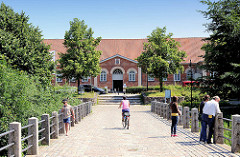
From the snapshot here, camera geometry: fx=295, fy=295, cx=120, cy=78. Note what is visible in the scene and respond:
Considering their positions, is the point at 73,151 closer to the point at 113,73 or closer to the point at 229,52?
the point at 229,52

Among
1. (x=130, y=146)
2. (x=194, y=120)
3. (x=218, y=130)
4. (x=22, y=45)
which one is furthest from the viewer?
(x=22, y=45)

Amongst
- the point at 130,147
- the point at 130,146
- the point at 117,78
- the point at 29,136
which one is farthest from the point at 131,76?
the point at 29,136

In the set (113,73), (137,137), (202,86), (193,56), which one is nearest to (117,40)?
(113,73)

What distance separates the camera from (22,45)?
92.5ft

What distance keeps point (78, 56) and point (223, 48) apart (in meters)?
22.5

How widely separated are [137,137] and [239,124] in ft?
14.9

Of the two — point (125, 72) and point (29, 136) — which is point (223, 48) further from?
point (125, 72)

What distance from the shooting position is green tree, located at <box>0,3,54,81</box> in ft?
87.8

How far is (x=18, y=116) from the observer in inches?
633

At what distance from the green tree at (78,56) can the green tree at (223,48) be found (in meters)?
20.5

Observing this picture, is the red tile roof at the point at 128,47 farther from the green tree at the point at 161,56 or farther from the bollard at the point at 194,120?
the bollard at the point at 194,120

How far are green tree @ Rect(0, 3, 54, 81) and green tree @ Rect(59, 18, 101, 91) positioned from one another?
8.84 metres

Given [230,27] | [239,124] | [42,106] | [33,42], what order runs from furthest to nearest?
1. [33,42]
2. [230,27]
3. [42,106]
4. [239,124]

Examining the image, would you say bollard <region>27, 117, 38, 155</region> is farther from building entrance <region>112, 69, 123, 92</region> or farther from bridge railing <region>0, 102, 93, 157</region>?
building entrance <region>112, 69, 123, 92</region>
